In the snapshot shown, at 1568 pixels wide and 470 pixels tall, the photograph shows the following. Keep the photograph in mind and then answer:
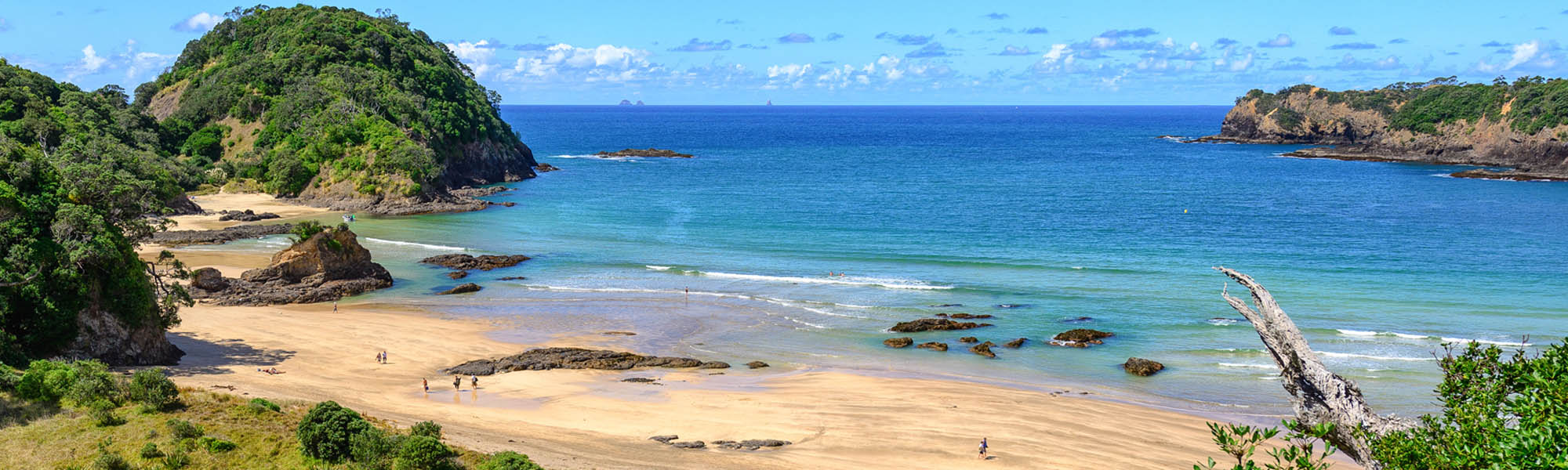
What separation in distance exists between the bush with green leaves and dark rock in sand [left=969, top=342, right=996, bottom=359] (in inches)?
957

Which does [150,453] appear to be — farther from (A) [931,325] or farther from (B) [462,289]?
(B) [462,289]

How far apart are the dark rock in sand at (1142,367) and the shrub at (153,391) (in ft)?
100

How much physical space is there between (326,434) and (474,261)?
37081 mm

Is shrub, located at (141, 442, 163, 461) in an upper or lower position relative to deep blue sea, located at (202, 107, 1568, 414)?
upper

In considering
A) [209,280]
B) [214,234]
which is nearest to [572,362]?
[209,280]

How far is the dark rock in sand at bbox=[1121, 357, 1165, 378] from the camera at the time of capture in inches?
1465

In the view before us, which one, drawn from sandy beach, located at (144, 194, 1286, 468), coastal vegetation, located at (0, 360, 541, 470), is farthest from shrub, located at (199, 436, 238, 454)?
sandy beach, located at (144, 194, 1286, 468)

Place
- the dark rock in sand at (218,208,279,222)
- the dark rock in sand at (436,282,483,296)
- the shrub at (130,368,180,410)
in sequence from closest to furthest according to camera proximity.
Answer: the shrub at (130,368,180,410) → the dark rock in sand at (436,282,483,296) → the dark rock in sand at (218,208,279,222)

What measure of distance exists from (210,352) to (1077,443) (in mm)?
30129

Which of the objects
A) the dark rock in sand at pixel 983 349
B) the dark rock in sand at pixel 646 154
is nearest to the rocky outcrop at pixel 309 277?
the dark rock in sand at pixel 983 349

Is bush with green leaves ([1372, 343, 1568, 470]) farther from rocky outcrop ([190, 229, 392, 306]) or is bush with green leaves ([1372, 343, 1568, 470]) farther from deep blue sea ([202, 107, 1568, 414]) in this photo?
rocky outcrop ([190, 229, 392, 306])

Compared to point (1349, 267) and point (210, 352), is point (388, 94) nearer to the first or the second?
point (210, 352)

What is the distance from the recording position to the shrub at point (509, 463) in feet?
73.0

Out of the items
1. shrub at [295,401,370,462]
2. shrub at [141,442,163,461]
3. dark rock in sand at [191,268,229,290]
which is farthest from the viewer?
dark rock in sand at [191,268,229,290]
